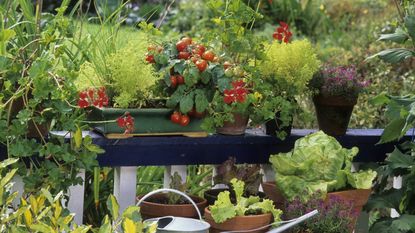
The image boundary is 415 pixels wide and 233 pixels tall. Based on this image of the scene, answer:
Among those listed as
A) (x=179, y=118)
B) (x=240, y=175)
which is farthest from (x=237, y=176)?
(x=179, y=118)

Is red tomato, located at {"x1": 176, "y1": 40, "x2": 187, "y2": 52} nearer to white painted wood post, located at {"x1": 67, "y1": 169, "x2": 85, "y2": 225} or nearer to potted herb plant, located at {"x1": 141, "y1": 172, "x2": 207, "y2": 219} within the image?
potted herb plant, located at {"x1": 141, "y1": 172, "x2": 207, "y2": 219}

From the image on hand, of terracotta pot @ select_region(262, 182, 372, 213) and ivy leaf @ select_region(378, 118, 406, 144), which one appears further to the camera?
ivy leaf @ select_region(378, 118, 406, 144)

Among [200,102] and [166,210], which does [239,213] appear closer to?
[166,210]

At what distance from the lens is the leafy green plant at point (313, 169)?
3.23 meters

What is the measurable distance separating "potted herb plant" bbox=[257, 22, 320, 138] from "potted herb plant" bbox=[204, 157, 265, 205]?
25 centimetres

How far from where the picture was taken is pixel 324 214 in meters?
3.03

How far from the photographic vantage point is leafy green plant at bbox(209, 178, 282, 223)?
2.96 metres

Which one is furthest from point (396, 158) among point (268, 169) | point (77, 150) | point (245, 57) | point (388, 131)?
point (77, 150)

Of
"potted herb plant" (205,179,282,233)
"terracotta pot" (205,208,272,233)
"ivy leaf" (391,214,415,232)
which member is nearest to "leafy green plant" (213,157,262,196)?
"potted herb plant" (205,179,282,233)

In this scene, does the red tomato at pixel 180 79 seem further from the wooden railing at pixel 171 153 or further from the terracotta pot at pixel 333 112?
the terracotta pot at pixel 333 112

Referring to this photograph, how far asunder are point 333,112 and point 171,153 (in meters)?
0.75

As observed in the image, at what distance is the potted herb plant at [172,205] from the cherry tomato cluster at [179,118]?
0.71 ft

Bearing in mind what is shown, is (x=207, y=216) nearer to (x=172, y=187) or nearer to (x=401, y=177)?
(x=172, y=187)

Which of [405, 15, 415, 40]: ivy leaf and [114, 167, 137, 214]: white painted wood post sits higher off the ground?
[405, 15, 415, 40]: ivy leaf
